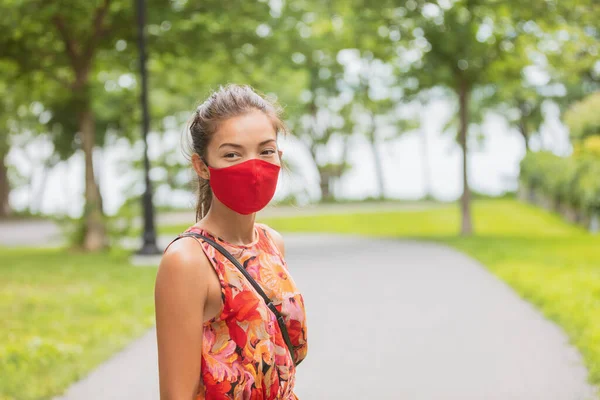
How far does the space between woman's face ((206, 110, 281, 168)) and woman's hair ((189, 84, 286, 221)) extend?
2 cm

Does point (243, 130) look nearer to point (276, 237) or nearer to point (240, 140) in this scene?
point (240, 140)

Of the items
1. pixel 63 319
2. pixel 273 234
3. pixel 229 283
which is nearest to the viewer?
pixel 229 283

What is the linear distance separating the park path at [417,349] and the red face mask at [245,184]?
3.98 meters

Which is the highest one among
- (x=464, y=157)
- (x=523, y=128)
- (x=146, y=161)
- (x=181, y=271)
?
(x=523, y=128)

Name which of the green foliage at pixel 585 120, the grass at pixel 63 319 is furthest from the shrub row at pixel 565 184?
the grass at pixel 63 319

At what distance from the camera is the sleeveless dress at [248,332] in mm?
2180

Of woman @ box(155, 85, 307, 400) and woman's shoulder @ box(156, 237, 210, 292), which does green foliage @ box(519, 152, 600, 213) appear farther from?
woman's shoulder @ box(156, 237, 210, 292)

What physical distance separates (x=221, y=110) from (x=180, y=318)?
0.61 m

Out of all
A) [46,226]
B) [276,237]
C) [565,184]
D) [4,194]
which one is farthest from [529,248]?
[4,194]

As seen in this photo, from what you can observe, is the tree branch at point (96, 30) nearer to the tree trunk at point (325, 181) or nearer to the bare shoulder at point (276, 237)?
the bare shoulder at point (276, 237)

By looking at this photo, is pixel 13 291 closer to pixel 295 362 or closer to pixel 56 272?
pixel 56 272

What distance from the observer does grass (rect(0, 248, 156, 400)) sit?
21.8 ft

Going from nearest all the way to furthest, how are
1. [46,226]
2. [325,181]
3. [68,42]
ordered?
[68,42]
[46,226]
[325,181]

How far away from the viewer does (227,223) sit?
2334 millimetres
